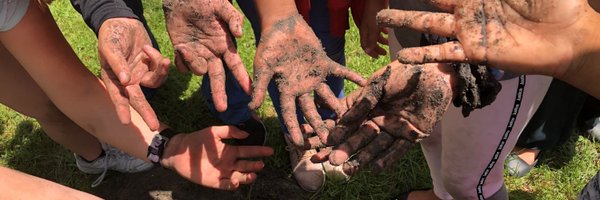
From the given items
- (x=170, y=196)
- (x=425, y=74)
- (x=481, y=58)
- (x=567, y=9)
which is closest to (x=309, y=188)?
(x=170, y=196)

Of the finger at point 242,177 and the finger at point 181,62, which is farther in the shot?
the finger at point 242,177

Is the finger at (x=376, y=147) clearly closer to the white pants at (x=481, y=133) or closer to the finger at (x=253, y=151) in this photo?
the white pants at (x=481, y=133)

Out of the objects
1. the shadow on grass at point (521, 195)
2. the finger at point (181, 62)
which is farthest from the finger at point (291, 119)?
the shadow on grass at point (521, 195)

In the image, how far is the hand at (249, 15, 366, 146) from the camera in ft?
5.24

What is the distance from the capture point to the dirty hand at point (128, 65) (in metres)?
1.65

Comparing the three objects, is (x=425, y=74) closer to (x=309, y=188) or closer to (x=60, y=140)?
(x=309, y=188)

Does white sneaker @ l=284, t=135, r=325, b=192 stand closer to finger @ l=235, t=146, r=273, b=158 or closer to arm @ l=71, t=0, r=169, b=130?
finger @ l=235, t=146, r=273, b=158

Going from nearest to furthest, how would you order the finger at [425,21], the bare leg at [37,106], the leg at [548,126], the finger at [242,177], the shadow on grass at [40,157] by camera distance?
the finger at [425,21], the finger at [242,177], the bare leg at [37,106], the leg at [548,126], the shadow on grass at [40,157]

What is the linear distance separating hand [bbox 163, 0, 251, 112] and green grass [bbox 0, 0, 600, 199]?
3.37 ft

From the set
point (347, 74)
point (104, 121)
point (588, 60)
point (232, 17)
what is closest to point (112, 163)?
point (104, 121)

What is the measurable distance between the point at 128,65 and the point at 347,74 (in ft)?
2.44

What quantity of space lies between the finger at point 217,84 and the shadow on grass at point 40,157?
1367 millimetres

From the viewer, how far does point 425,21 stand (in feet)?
4.40

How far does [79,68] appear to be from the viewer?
1.99 m
